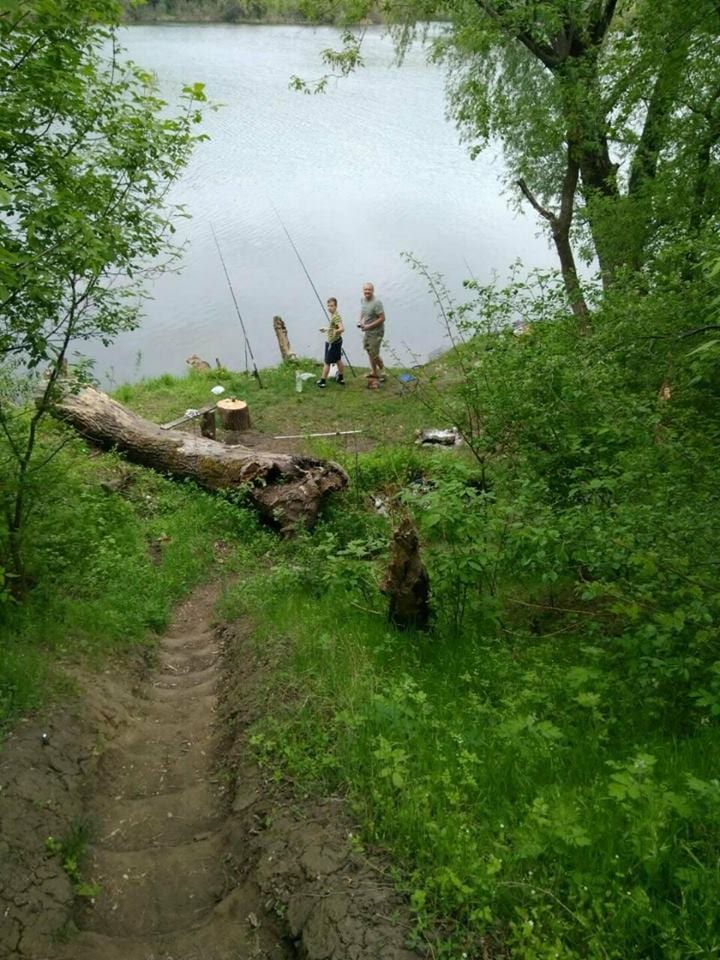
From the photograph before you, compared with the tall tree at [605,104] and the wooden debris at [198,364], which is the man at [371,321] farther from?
the wooden debris at [198,364]

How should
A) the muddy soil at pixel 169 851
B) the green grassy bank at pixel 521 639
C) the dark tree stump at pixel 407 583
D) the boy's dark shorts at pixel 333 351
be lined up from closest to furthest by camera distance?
the green grassy bank at pixel 521 639
the muddy soil at pixel 169 851
the dark tree stump at pixel 407 583
the boy's dark shorts at pixel 333 351

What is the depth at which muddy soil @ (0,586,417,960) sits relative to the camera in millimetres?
3008

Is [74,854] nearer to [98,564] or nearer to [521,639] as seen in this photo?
[98,564]

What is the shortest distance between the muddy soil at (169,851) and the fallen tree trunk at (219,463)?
3224 millimetres

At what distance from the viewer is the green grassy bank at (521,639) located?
280 centimetres

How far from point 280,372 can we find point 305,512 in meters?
6.98

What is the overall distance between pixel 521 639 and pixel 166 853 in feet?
8.63

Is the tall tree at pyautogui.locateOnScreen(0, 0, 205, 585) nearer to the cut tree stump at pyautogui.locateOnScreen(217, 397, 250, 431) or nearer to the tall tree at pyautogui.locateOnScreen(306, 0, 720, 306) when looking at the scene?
the tall tree at pyautogui.locateOnScreen(306, 0, 720, 306)

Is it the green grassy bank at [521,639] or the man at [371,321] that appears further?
the man at [371,321]

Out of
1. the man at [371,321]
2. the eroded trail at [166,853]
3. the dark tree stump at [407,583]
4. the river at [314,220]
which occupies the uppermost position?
the river at [314,220]

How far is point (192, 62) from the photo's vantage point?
1390 inches

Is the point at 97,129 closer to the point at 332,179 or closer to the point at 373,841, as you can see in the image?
the point at 373,841

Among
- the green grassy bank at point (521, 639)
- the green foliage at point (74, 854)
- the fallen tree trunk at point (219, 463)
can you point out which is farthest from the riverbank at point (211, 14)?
the green foliage at point (74, 854)

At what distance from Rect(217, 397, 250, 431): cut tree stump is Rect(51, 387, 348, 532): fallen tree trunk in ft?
4.86
